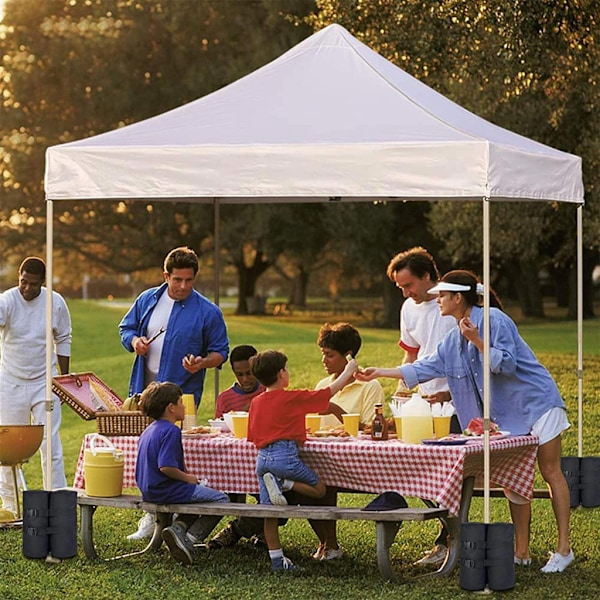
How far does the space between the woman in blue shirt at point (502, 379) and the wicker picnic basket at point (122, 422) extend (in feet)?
3.96

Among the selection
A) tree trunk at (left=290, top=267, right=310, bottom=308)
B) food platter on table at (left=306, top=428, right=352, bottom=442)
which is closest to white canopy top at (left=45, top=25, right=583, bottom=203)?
food platter on table at (left=306, top=428, right=352, bottom=442)

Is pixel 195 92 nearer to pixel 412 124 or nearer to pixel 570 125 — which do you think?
pixel 570 125

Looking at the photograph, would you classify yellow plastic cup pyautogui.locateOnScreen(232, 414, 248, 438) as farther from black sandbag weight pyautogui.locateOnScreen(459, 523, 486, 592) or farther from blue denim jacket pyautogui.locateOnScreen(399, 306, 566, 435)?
black sandbag weight pyautogui.locateOnScreen(459, 523, 486, 592)

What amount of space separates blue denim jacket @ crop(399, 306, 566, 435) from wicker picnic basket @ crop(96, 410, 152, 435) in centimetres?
166

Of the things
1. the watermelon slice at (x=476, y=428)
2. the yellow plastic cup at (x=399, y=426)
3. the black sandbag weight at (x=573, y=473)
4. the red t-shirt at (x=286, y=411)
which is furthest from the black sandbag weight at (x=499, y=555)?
the black sandbag weight at (x=573, y=473)

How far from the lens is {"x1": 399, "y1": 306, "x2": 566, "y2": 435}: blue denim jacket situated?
22.1 feet

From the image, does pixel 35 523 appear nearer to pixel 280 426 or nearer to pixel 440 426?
pixel 280 426

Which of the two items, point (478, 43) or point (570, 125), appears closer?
point (478, 43)

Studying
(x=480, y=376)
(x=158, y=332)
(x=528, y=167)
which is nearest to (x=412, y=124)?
(x=528, y=167)

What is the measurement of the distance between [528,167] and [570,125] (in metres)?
14.4

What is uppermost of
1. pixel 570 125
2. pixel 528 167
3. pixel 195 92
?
pixel 195 92

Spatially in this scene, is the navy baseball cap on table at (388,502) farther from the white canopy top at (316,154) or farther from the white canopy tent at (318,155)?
the white canopy top at (316,154)

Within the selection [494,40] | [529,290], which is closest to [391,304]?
[529,290]

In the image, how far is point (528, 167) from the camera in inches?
269
